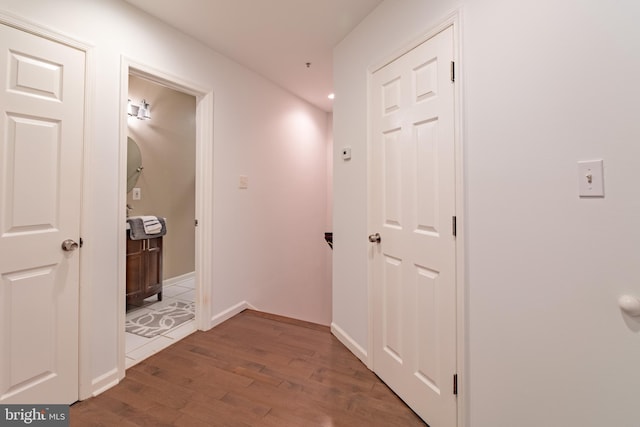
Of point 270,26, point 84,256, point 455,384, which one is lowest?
point 455,384

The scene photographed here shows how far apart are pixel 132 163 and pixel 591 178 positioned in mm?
3914

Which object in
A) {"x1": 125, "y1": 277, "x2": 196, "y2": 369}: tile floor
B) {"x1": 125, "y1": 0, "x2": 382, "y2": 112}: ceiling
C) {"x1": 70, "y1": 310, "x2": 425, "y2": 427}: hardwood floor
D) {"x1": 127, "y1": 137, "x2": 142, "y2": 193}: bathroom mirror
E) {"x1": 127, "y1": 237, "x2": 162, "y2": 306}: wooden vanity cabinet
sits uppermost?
{"x1": 125, "y1": 0, "x2": 382, "y2": 112}: ceiling

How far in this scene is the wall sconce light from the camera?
10.8 feet

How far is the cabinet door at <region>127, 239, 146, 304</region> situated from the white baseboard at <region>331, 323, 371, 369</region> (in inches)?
79.1

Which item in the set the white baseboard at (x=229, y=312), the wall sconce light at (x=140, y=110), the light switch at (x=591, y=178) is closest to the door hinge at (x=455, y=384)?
the light switch at (x=591, y=178)

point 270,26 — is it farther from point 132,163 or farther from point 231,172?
point 132,163

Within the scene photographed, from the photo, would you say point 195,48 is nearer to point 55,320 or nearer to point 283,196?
point 283,196

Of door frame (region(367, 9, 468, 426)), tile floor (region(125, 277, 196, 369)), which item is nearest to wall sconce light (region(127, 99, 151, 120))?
tile floor (region(125, 277, 196, 369))

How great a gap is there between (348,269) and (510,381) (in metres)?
1.28

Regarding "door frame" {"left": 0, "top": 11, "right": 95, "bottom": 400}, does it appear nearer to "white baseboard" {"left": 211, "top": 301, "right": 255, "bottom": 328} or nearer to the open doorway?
the open doorway

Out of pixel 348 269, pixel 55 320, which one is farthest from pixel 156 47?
pixel 348 269

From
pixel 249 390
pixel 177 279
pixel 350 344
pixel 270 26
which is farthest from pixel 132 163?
pixel 350 344

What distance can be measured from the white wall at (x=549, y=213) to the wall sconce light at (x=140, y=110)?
3278 millimetres

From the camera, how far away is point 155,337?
241cm
